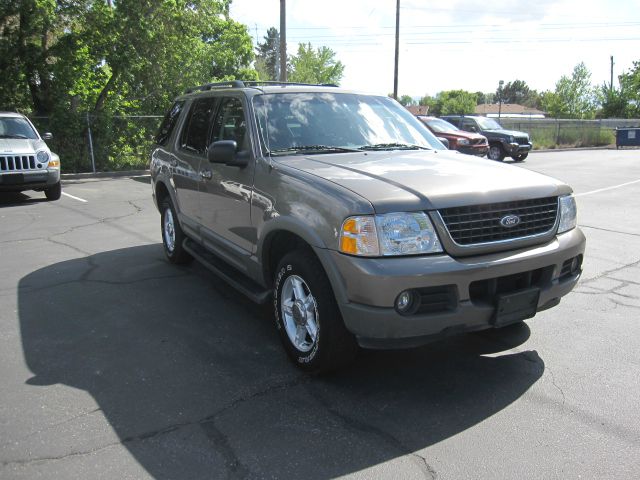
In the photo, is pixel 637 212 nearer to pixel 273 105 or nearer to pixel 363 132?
pixel 363 132

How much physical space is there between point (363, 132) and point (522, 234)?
171cm

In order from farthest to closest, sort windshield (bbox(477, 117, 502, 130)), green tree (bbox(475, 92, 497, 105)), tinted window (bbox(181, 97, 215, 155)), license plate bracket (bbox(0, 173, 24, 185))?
green tree (bbox(475, 92, 497, 105))
windshield (bbox(477, 117, 502, 130))
license plate bracket (bbox(0, 173, 24, 185))
tinted window (bbox(181, 97, 215, 155))

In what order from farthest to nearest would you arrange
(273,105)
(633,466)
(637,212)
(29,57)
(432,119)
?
(432,119), (29,57), (637,212), (273,105), (633,466)

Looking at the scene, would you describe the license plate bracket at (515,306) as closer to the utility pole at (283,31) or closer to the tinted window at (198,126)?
the tinted window at (198,126)

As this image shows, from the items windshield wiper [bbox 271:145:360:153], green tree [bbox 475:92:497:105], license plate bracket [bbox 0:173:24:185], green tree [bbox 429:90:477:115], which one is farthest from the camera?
green tree [bbox 475:92:497:105]

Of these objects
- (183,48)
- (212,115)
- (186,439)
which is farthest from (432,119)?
(186,439)

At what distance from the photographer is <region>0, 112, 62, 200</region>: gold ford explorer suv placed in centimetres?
1051

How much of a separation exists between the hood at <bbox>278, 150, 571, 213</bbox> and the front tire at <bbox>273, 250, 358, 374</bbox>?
1.97 feet

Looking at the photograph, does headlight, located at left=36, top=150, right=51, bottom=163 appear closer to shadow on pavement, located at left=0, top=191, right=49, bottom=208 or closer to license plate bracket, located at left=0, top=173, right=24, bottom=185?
license plate bracket, located at left=0, top=173, right=24, bottom=185

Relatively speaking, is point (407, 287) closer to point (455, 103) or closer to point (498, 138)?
point (498, 138)

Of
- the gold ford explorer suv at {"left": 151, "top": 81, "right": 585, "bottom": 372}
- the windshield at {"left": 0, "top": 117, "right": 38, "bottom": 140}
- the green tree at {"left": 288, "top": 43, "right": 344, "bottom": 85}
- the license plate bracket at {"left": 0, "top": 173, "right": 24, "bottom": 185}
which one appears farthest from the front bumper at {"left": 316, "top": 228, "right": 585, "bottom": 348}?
the green tree at {"left": 288, "top": 43, "right": 344, "bottom": 85}

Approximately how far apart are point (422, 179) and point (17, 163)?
975 cm

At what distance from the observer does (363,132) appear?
4.58 metres

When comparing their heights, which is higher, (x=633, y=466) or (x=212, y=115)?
(x=212, y=115)
